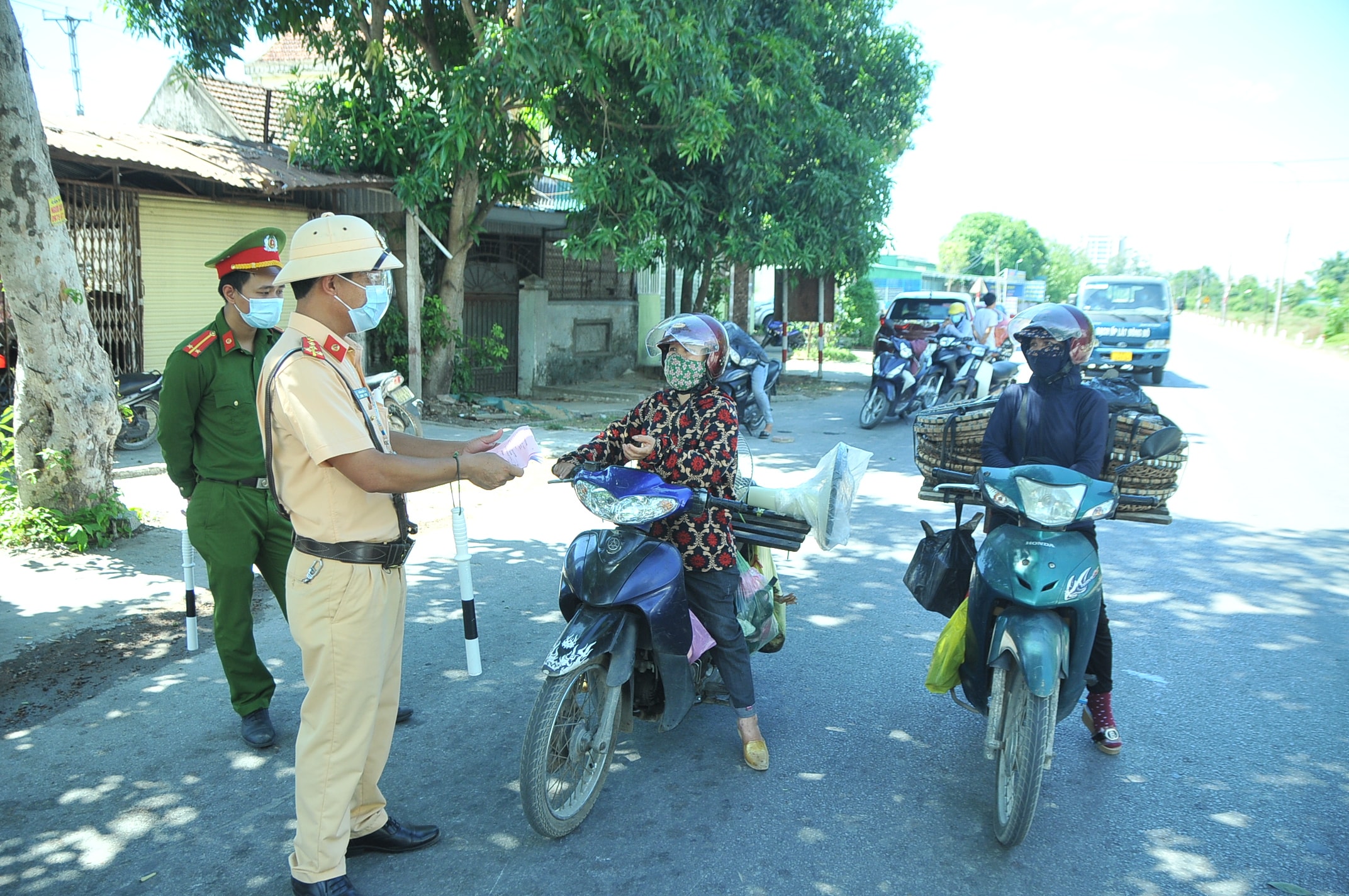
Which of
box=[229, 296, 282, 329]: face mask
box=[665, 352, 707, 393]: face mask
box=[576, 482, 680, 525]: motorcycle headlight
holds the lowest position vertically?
box=[576, 482, 680, 525]: motorcycle headlight

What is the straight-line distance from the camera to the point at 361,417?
2.53m

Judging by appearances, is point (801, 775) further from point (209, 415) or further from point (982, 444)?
point (209, 415)

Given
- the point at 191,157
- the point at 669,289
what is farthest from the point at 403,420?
the point at 669,289

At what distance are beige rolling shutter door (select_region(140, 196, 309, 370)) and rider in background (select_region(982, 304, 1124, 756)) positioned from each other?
8600 mm

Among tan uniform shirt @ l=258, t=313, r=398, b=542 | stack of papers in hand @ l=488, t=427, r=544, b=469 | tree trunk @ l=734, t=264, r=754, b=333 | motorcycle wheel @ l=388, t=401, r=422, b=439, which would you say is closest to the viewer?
tan uniform shirt @ l=258, t=313, r=398, b=542

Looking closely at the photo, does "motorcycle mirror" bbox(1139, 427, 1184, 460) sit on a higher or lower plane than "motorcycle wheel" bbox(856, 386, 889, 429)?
higher

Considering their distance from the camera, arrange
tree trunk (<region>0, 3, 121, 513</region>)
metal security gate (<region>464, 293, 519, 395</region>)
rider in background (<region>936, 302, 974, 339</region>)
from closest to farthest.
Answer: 1. tree trunk (<region>0, 3, 121, 513</region>)
2. rider in background (<region>936, 302, 974, 339</region>)
3. metal security gate (<region>464, 293, 519, 395</region>)

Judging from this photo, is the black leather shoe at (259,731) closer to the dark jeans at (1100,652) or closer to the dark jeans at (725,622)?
the dark jeans at (725,622)

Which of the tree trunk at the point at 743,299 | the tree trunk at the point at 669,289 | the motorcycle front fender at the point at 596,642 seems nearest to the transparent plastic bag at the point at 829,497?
the motorcycle front fender at the point at 596,642

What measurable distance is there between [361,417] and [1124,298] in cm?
1947

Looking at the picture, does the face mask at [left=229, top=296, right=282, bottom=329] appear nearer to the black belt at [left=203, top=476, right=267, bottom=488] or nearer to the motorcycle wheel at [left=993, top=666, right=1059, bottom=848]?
the black belt at [left=203, top=476, right=267, bottom=488]

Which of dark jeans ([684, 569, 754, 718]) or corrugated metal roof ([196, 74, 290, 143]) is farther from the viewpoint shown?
corrugated metal roof ([196, 74, 290, 143])

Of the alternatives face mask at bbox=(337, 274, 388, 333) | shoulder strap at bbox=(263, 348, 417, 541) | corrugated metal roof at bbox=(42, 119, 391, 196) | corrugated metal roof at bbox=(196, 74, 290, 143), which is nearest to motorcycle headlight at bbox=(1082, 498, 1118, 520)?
shoulder strap at bbox=(263, 348, 417, 541)

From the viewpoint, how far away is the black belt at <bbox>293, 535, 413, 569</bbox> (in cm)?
255
